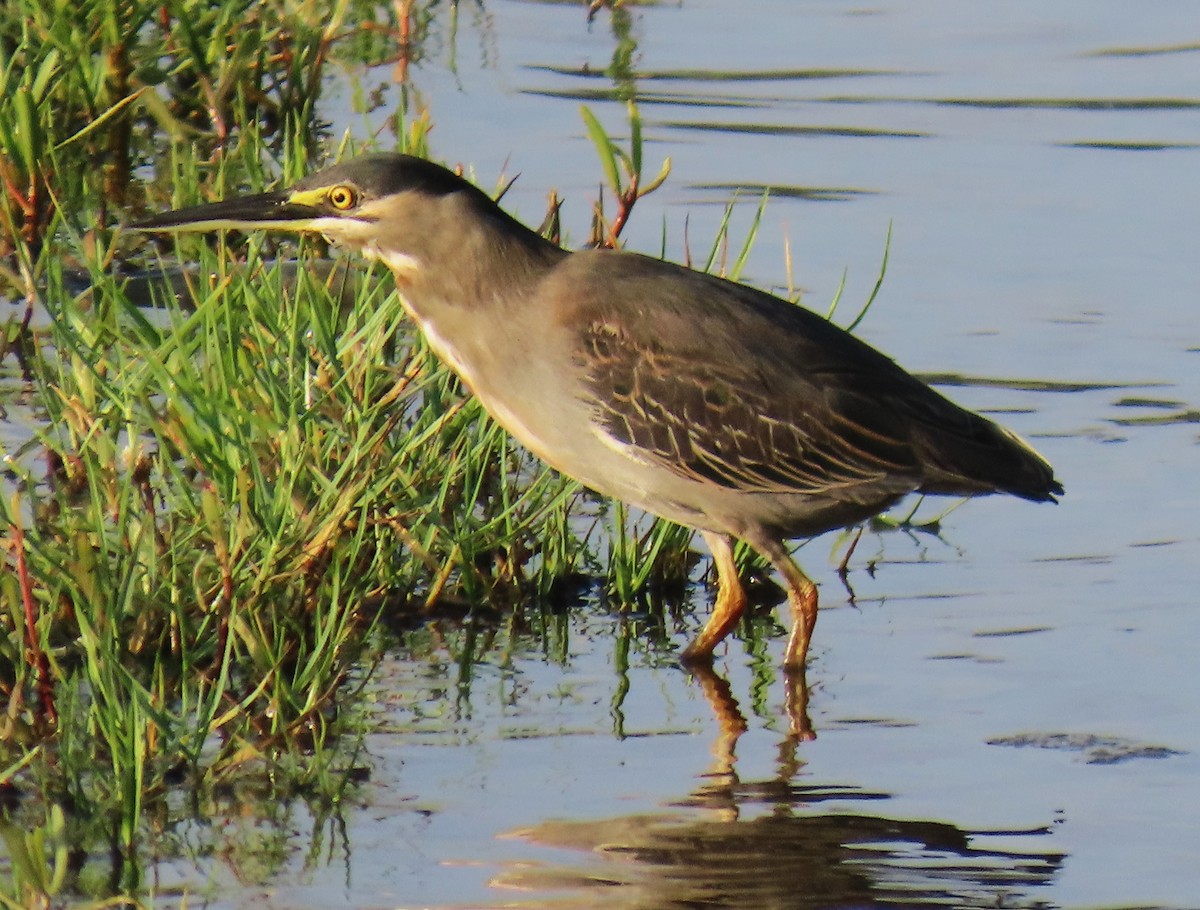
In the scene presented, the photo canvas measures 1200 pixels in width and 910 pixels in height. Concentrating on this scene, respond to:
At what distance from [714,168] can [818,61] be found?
212cm

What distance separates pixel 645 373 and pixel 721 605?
69 centimetres

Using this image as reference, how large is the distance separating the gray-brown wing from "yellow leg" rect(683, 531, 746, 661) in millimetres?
240

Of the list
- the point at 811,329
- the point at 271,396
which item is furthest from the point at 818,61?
the point at 271,396

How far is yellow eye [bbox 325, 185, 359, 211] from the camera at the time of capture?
6516 mm

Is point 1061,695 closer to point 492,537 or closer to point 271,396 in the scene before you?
point 492,537

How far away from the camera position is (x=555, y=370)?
644cm

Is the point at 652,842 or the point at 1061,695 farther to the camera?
the point at 1061,695

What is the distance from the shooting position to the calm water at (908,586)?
5234mm

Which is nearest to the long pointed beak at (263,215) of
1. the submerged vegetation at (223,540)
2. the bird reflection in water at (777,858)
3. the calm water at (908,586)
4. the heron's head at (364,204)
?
the heron's head at (364,204)

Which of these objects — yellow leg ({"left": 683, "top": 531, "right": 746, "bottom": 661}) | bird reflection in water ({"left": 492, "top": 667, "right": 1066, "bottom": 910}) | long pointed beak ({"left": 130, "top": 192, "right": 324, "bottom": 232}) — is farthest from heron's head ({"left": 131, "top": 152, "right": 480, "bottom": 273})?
Result: bird reflection in water ({"left": 492, "top": 667, "right": 1066, "bottom": 910})

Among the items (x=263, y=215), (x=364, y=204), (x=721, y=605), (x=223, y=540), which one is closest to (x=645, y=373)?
(x=721, y=605)

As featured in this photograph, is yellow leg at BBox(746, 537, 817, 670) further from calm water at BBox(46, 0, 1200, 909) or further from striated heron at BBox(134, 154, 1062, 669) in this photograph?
calm water at BBox(46, 0, 1200, 909)

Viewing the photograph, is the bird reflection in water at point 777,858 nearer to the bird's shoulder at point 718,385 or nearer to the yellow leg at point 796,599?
the yellow leg at point 796,599

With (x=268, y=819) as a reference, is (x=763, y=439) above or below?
above
